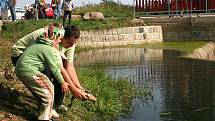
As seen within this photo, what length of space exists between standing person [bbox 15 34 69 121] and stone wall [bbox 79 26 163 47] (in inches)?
535

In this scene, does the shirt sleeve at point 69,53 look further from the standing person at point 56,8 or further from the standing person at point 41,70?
the standing person at point 56,8

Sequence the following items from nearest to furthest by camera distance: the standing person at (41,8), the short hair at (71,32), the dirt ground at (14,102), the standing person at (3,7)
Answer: the short hair at (71,32) < the dirt ground at (14,102) < the standing person at (3,7) < the standing person at (41,8)

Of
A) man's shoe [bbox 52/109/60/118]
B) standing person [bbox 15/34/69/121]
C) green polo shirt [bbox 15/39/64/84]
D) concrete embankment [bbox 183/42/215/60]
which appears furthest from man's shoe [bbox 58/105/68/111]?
concrete embankment [bbox 183/42/215/60]

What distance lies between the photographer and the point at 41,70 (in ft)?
20.6

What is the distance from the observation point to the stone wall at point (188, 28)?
888 inches

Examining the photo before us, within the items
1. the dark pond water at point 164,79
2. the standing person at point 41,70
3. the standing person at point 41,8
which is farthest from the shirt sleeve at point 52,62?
the standing person at point 41,8

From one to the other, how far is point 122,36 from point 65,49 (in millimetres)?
14677

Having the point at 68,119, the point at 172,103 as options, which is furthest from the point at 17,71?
the point at 172,103

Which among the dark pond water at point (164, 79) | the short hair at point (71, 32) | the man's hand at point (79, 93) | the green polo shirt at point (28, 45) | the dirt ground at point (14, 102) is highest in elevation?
the short hair at point (71, 32)

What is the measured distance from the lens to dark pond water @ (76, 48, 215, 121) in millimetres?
7953

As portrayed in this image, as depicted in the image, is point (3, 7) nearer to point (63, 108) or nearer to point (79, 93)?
point (63, 108)

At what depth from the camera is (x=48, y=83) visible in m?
6.28

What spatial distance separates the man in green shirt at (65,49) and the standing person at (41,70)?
197mm

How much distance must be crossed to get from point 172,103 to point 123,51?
9.99 m
